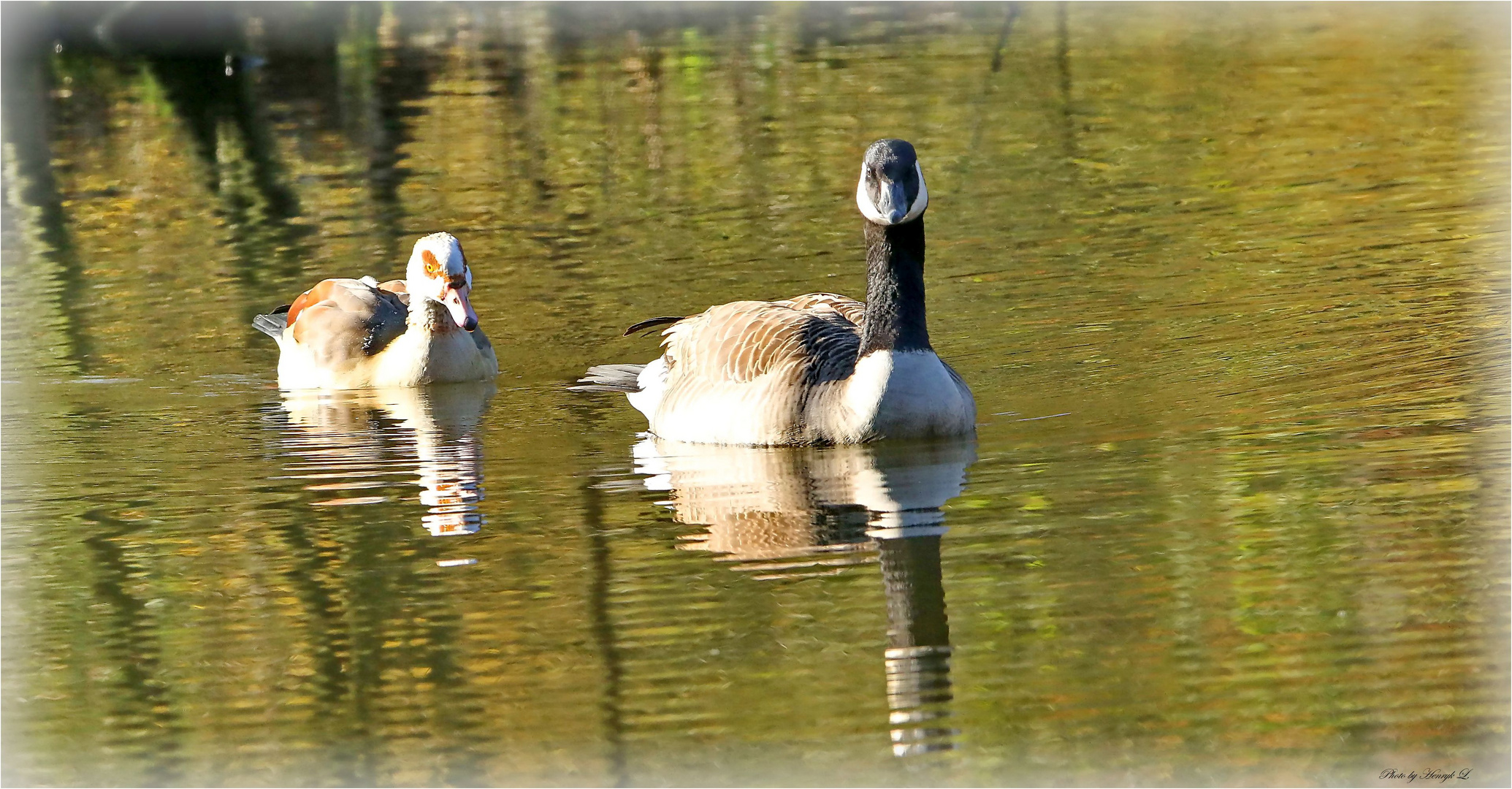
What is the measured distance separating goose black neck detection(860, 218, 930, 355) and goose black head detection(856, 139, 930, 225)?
0.14 metres

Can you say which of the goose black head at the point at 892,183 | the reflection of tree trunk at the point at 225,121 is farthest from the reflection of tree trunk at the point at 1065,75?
the goose black head at the point at 892,183

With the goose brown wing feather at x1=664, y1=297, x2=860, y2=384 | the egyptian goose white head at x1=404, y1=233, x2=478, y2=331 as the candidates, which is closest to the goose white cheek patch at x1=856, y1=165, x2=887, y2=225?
the goose brown wing feather at x1=664, y1=297, x2=860, y2=384

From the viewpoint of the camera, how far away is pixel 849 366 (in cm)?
1152

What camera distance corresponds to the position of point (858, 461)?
1101cm

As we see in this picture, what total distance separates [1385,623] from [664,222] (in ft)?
43.7

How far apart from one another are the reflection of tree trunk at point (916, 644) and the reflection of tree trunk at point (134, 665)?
2.62m

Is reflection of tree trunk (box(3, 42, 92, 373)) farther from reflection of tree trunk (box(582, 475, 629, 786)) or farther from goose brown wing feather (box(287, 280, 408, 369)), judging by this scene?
reflection of tree trunk (box(582, 475, 629, 786))

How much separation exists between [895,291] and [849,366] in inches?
22.7

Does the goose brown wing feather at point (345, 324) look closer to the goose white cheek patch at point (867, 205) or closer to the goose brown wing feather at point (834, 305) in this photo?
the goose brown wing feather at point (834, 305)

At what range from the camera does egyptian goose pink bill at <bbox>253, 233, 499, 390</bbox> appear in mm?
14719

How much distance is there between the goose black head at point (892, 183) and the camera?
10898 millimetres

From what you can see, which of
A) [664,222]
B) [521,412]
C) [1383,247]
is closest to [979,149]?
[664,222]

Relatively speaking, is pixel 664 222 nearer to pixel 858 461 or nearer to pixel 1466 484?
pixel 858 461

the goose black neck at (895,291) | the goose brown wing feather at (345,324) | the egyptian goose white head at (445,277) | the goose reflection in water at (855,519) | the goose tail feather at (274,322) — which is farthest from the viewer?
the goose tail feather at (274,322)
